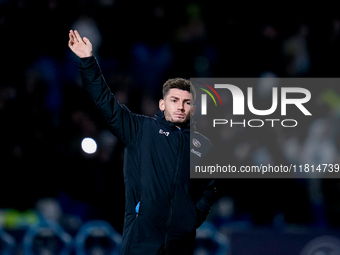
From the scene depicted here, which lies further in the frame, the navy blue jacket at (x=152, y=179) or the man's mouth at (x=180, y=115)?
the man's mouth at (x=180, y=115)

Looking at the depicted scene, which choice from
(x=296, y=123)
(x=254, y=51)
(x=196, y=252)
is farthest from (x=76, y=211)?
(x=254, y=51)

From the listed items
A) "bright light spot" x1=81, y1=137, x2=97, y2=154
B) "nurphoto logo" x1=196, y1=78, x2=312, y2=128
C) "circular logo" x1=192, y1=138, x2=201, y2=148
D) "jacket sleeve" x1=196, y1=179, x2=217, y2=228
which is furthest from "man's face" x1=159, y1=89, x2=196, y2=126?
"nurphoto logo" x1=196, y1=78, x2=312, y2=128

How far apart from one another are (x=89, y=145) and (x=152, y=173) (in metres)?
3.10

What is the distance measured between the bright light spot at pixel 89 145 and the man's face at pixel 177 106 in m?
2.81

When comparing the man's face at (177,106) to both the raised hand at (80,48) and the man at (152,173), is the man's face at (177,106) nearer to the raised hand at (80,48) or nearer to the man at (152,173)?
the man at (152,173)

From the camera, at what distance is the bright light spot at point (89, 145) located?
222 inches

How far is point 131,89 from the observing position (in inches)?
246

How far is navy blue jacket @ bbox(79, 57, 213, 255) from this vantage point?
2.66 metres

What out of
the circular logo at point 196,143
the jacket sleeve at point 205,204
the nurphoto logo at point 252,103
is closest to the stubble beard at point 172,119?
the circular logo at point 196,143

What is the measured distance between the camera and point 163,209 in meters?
2.69

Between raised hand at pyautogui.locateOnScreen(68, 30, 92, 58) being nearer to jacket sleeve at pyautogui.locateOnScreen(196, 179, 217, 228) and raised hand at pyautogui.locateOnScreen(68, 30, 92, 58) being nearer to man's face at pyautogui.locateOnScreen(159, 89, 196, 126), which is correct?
man's face at pyautogui.locateOnScreen(159, 89, 196, 126)

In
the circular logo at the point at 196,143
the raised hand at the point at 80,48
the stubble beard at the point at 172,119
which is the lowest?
the circular logo at the point at 196,143

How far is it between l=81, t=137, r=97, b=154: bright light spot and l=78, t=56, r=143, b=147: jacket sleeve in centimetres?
288

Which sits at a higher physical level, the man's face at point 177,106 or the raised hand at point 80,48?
the raised hand at point 80,48
